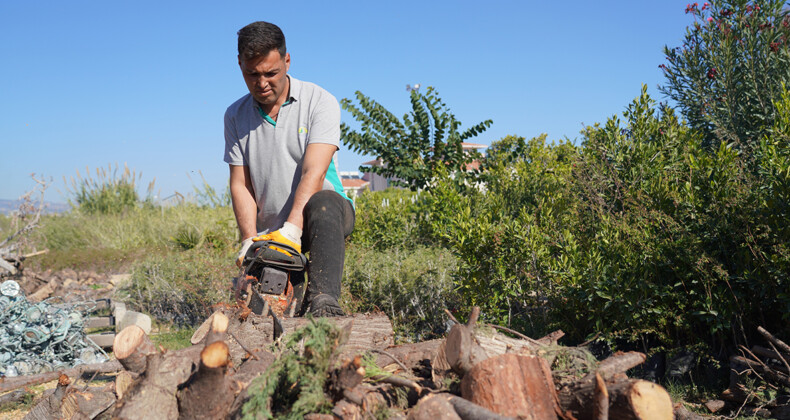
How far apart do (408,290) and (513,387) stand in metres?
3.13

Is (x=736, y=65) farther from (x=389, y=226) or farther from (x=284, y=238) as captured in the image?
(x=284, y=238)

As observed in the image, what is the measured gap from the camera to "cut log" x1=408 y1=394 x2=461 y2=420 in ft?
5.98

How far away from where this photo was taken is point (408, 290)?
16.5 ft

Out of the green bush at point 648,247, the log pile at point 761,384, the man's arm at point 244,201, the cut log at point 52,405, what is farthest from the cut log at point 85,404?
the log pile at point 761,384

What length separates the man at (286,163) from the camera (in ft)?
10.1

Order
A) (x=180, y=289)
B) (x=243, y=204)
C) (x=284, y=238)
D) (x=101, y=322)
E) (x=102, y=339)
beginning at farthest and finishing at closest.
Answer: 1. (x=180, y=289)
2. (x=101, y=322)
3. (x=102, y=339)
4. (x=243, y=204)
5. (x=284, y=238)

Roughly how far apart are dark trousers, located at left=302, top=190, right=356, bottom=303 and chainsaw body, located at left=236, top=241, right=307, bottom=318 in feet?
0.34

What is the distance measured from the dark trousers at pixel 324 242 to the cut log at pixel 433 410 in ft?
3.98

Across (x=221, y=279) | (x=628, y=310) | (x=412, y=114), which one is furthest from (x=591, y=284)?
(x=412, y=114)

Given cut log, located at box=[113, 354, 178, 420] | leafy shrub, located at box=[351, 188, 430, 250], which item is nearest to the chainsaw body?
cut log, located at box=[113, 354, 178, 420]

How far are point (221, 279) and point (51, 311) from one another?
1.78 meters

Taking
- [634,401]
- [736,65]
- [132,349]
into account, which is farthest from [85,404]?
[736,65]

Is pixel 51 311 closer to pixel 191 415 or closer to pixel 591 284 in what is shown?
pixel 191 415

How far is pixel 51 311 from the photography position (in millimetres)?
4434
